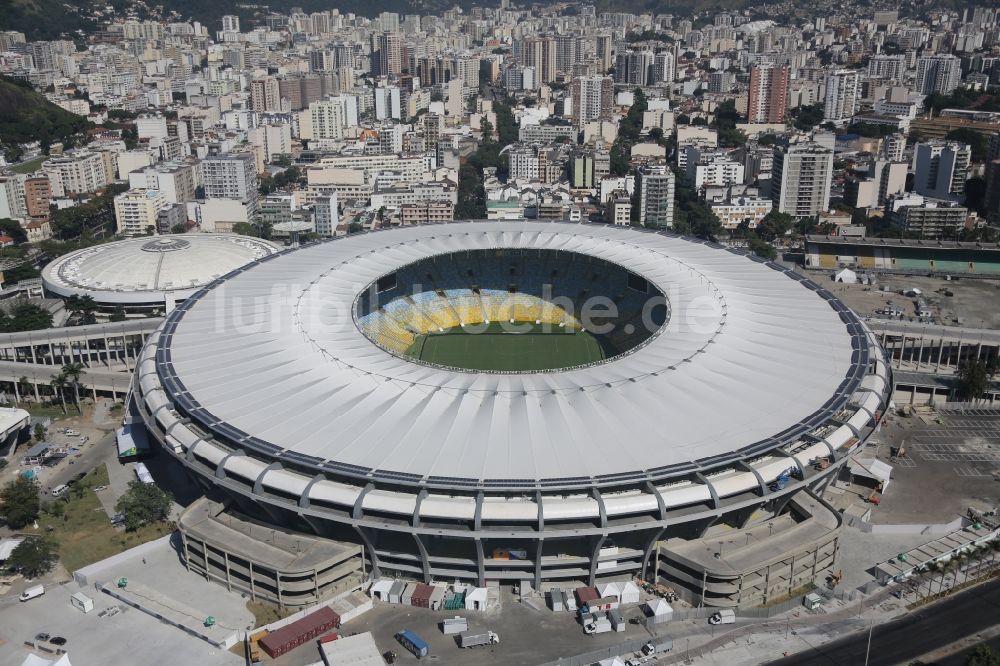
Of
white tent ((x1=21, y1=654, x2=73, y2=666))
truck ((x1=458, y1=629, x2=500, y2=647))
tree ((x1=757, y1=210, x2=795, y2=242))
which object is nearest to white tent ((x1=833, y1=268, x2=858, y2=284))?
tree ((x1=757, y1=210, x2=795, y2=242))

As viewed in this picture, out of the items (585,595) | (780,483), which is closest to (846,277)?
(780,483)

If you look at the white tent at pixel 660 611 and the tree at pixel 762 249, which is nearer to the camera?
the white tent at pixel 660 611

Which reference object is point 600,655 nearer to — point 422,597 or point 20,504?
point 422,597

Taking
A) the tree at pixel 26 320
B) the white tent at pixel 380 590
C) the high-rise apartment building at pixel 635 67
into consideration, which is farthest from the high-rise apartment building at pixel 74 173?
the high-rise apartment building at pixel 635 67

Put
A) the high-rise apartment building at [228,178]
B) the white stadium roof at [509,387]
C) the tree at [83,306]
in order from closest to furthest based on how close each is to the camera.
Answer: the white stadium roof at [509,387] → the tree at [83,306] → the high-rise apartment building at [228,178]

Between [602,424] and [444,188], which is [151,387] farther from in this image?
[444,188]

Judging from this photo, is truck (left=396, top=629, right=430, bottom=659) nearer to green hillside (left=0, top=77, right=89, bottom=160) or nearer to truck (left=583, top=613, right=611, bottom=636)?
truck (left=583, top=613, right=611, bottom=636)

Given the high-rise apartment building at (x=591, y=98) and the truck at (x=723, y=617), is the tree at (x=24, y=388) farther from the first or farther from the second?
the high-rise apartment building at (x=591, y=98)
